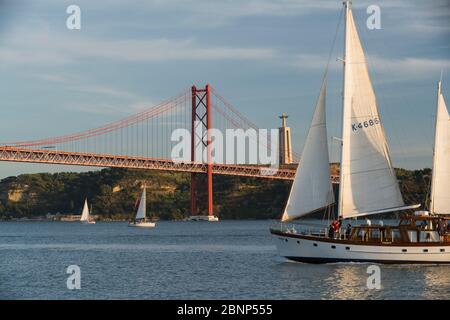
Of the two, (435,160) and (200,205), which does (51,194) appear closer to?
(200,205)

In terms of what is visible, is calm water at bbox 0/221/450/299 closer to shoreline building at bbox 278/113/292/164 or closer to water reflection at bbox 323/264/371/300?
water reflection at bbox 323/264/371/300

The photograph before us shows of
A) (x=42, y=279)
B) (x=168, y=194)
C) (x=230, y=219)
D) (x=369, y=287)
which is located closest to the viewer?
(x=369, y=287)

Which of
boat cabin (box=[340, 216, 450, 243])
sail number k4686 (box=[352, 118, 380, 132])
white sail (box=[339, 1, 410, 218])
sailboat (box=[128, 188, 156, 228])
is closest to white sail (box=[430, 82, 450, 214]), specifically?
boat cabin (box=[340, 216, 450, 243])

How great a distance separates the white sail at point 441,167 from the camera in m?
30.6

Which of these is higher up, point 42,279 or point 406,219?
point 406,219

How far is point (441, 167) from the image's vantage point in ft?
101

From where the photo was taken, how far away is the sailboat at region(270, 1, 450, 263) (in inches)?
1176

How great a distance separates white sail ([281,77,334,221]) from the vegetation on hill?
3346 inches

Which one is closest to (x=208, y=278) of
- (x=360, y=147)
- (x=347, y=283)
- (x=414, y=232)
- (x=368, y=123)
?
(x=347, y=283)

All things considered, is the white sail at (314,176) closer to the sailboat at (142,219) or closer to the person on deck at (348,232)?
the person on deck at (348,232)

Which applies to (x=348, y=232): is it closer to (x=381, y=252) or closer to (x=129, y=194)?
(x=381, y=252)

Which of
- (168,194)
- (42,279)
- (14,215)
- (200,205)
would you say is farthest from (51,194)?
(42,279)

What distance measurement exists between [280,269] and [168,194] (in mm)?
101553
